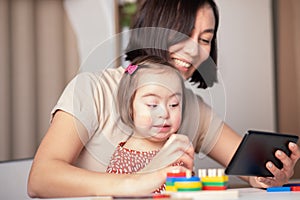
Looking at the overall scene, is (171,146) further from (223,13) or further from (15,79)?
(223,13)

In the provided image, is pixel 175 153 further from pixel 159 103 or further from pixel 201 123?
pixel 201 123

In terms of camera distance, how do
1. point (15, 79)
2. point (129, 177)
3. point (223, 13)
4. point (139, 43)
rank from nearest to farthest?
point (129, 177), point (139, 43), point (15, 79), point (223, 13)

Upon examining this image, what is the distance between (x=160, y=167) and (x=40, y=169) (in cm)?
27

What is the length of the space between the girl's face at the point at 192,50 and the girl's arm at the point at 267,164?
0.91 ft

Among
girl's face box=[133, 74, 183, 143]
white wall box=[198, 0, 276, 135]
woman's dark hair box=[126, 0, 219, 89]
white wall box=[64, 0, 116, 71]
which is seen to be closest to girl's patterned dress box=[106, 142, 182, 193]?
girl's face box=[133, 74, 183, 143]

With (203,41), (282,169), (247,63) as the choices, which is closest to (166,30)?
(203,41)

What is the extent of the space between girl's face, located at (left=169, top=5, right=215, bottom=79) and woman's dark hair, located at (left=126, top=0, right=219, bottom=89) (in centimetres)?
1

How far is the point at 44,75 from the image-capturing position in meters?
2.65

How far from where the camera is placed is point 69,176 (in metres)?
1.27

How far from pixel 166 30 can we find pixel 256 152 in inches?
13.8

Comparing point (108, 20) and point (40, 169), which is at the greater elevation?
point (108, 20)

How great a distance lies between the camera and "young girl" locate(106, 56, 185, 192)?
4.01 feet

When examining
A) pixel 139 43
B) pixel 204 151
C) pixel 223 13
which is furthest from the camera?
pixel 223 13

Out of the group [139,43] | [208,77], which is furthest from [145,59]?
[208,77]
